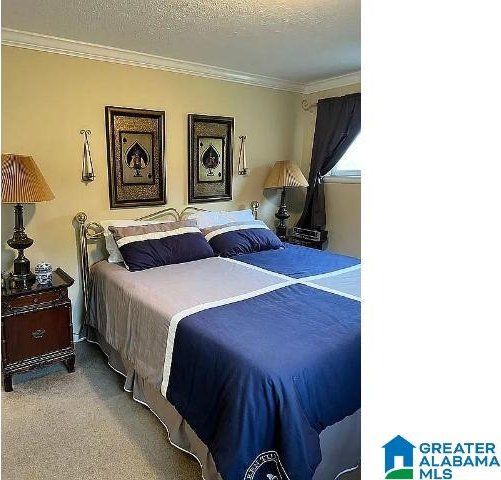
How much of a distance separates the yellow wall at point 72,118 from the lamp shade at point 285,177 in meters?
0.69

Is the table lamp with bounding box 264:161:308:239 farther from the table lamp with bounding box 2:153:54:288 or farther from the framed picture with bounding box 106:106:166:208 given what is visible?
the table lamp with bounding box 2:153:54:288

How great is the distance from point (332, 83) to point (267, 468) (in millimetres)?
3592

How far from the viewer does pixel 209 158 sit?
149 inches

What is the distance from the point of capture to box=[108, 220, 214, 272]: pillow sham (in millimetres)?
2922

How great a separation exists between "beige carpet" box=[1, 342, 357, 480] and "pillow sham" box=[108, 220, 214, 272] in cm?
83

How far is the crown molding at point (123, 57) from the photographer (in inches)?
107

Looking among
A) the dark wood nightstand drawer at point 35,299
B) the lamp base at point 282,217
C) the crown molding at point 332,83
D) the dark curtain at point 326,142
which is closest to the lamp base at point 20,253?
the dark wood nightstand drawer at point 35,299

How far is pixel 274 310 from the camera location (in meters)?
2.10

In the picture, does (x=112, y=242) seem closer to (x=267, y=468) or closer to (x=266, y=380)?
(x=266, y=380)
